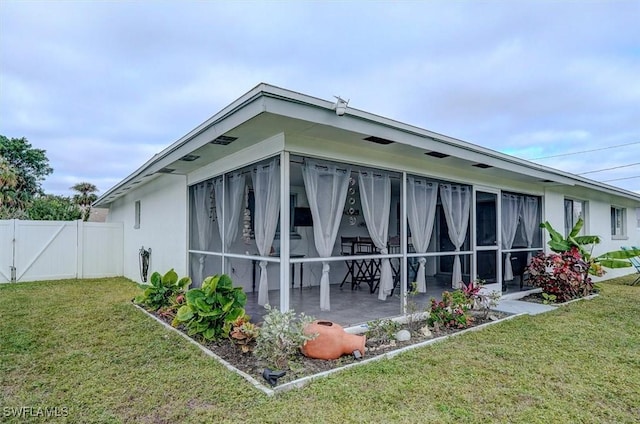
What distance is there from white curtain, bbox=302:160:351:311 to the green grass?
150 centimetres

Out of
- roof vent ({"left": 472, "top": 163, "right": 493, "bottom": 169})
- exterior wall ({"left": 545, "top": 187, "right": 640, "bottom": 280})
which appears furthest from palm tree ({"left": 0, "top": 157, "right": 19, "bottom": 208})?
exterior wall ({"left": 545, "top": 187, "right": 640, "bottom": 280})

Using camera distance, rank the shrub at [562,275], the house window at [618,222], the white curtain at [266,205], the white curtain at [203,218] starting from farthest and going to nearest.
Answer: the house window at [618,222], the shrub at [562,275], the white curtain at [203,218], the white curtain at [266,205]

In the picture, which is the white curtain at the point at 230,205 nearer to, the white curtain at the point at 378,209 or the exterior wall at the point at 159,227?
the exterior wall at the point at 159,227

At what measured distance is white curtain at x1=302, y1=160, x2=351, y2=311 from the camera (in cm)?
463

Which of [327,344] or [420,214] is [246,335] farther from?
[420,214]

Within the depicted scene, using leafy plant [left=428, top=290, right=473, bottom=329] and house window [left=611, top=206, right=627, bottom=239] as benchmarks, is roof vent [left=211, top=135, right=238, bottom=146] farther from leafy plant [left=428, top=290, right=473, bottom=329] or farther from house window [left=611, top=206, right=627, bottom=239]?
house window [left=611, top=206, right=627, bottom=239]

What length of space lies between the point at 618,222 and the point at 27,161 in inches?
1215

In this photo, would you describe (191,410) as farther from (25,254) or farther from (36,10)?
(25,254)

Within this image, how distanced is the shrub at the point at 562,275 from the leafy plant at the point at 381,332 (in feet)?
13.2

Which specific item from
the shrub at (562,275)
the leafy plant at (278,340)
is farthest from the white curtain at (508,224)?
the leafy plant at (278,340)

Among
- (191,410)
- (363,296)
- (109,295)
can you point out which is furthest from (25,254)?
(191,410)

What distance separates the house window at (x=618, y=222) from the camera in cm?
1237

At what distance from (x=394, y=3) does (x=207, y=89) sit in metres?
5.31

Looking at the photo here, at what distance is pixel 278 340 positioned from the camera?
338 centimetres
